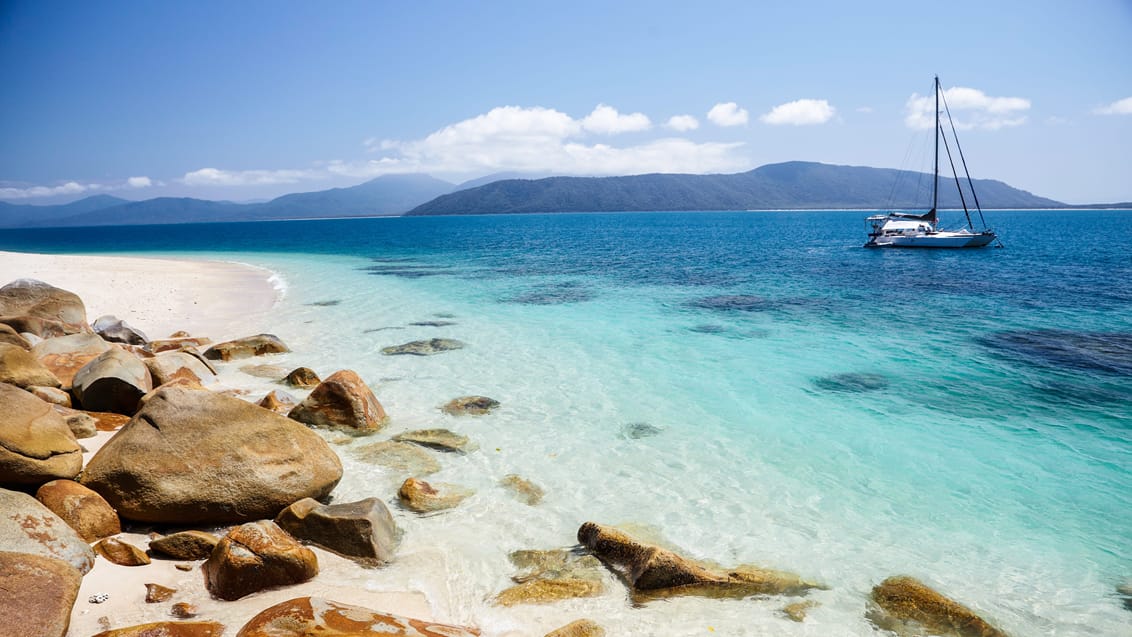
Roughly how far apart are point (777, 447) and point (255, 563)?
8140 millimetres

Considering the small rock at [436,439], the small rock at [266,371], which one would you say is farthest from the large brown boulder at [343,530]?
the small rock at [266,371]

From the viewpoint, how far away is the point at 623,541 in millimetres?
6309

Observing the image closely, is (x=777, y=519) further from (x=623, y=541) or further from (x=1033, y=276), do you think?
(x=1033, y=276)

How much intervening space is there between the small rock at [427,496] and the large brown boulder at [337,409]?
244 cm

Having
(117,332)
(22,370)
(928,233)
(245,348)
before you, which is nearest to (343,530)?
(22,370)

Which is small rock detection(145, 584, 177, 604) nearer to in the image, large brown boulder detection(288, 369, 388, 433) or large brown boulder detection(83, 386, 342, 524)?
large brown boulder detection(83, 386, 342, 524)

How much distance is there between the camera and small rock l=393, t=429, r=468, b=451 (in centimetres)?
958

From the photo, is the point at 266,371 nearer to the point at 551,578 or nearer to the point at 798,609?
the point at 551,578

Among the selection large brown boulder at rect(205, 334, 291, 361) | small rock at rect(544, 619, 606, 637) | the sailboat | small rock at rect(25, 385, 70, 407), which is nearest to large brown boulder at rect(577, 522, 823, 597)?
small rock at rect(544, 619, 606, 637)

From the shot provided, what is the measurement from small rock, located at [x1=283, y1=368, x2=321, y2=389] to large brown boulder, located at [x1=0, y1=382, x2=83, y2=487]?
5.51 metres

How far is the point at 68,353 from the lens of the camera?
11.0 meters

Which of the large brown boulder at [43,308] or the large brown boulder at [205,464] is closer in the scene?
the large brown boulder at [205,464]

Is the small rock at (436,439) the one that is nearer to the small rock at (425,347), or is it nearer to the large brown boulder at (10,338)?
the small rock at (425,347)

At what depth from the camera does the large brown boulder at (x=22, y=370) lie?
9.07m
